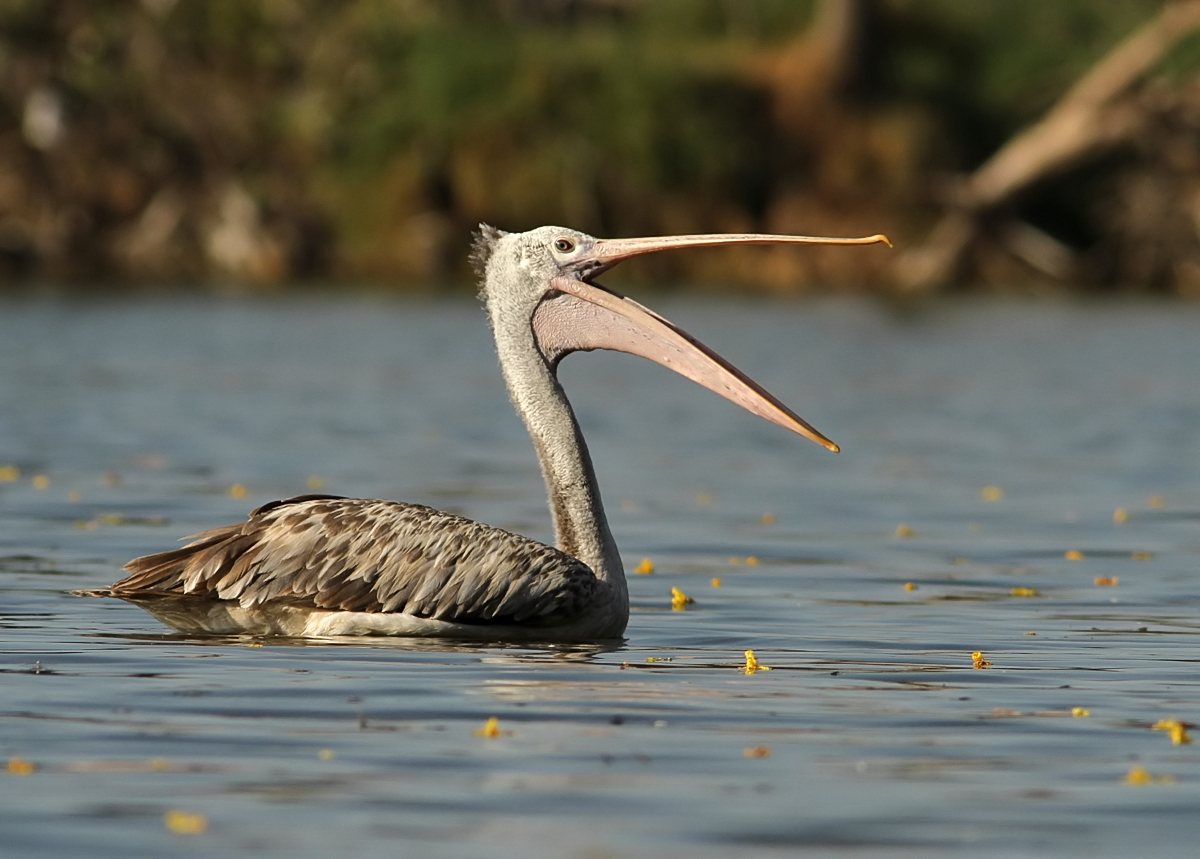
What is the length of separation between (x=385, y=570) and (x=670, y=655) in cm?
122

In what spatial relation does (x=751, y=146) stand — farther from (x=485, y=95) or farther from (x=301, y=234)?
(x=301, y=234)

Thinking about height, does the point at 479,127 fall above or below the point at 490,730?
above

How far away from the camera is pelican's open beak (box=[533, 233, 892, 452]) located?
9977mm

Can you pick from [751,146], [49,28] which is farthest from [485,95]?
[49,28]

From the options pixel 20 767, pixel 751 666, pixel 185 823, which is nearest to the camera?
pixel 185 823

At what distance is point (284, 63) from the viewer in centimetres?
5841

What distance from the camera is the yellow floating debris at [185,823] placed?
640 centimetres

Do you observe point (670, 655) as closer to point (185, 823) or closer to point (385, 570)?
point (385, 570)

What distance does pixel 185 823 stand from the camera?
646 cm

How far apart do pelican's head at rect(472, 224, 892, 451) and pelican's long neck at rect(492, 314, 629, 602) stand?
0.21 ft

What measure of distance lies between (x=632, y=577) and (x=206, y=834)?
6878mm

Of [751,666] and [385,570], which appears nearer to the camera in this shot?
[751,666]

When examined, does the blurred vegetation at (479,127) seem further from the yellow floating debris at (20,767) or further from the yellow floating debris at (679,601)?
the yellow floating debris at (20,767)

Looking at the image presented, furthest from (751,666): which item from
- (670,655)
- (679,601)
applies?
(679,601)
